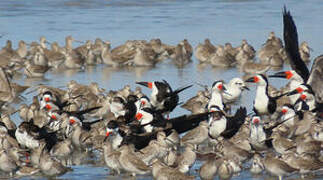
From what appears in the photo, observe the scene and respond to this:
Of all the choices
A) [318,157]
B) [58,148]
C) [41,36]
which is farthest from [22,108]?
[41,36]

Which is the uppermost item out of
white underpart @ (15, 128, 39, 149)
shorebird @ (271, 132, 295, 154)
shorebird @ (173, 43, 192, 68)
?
shorebird @ (271, 132, 295, 154)

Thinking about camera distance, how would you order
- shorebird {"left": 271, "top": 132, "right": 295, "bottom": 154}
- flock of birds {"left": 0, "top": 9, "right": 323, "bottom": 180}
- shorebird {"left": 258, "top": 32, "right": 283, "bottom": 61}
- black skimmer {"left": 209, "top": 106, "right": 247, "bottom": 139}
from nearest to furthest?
flock of birds {"left": 0, "top": 9, "right": 323, "bottom": 180}
shorebird {"left": 271, "top": 132, "right": 295, "bottom": 154}
black skimmer {"left": 209, "top": 106, "right": 247, "bottom": 139}
shorebird {"left": 258, "top": 32, "right": 283, "bottom": 61}

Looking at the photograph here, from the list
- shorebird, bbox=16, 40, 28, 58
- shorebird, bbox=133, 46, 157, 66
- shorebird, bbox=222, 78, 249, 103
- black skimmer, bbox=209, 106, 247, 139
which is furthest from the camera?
shorebird, bbox=16, 40, 28, 58

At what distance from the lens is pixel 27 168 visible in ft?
36.0

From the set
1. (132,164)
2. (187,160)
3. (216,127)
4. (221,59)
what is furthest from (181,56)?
(132,164)

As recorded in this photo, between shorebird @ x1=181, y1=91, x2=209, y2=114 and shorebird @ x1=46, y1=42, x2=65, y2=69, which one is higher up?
shorebird @ x1=181, y1=91, x2=209, y2=114

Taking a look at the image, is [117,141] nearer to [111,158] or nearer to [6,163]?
[111,158]

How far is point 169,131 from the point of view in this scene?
12086 millimetres

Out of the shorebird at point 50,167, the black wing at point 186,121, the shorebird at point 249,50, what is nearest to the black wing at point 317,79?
the black wing at point 186,121

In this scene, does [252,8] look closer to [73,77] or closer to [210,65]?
[210,65]

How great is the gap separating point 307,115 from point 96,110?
4122 millimetres

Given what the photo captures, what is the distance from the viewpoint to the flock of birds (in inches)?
428

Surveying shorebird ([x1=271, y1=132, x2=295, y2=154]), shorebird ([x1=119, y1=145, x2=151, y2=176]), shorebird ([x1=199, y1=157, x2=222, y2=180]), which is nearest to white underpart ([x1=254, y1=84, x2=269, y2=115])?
shorebird ([x1=271, y1=132, x2=295, y2=154])

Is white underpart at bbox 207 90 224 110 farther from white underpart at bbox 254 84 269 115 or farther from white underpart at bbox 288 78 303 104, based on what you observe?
white underpart at bbox 288 78 303 104
